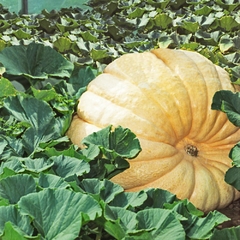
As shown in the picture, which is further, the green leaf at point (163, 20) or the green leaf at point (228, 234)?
the green leaf at point (163, 20)

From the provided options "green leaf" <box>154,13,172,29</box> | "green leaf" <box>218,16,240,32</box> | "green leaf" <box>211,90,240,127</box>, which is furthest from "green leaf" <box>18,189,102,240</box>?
"green leaf" <box>154,13,172,29</box>

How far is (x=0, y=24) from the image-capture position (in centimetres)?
403

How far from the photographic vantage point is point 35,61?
8.40ft

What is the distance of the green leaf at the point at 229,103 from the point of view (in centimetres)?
218

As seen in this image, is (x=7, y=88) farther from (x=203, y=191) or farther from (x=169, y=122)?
(x=203, y=191)

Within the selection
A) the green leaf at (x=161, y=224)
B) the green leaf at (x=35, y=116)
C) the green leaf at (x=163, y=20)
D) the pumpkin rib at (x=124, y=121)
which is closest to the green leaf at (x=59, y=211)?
the green leaf at (x=161, y=224)

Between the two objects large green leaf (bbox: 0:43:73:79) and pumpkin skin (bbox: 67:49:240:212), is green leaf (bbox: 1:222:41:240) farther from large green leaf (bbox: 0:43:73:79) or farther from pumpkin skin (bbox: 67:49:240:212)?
large green leaf (bbox: 0:43:73:79)

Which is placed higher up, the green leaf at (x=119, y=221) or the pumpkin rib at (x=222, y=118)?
the green leaf at (x=119, y=221)

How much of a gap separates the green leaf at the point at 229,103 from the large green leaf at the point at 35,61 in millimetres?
697

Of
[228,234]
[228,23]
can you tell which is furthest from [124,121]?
[228,23]

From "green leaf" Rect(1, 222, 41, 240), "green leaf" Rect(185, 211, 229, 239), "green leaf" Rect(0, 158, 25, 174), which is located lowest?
"green leaf" Rect(0, 158, 25, 174)

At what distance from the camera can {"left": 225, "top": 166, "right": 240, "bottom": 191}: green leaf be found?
2203 mm

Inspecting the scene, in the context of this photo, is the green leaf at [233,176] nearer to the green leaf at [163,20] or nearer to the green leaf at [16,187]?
the green leaf at [16,187]

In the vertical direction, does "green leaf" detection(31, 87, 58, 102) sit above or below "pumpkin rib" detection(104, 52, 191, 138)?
below
